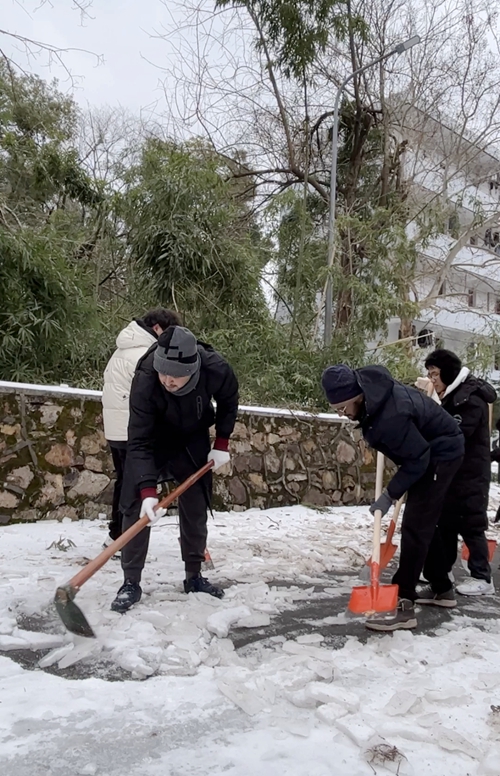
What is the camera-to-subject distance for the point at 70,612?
248 centimetres

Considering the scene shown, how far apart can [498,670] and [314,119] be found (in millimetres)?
11790

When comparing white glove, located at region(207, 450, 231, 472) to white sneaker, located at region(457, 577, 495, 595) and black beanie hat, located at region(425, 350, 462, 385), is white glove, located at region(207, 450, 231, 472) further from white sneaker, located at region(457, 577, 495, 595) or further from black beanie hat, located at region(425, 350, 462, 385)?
white sneaker, located at region(457, 577, 495, 595)

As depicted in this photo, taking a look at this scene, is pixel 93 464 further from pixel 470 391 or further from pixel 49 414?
pixel 470 391

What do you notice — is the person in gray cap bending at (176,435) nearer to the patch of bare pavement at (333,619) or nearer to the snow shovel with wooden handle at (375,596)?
the patch of bare pavement at (333,619)

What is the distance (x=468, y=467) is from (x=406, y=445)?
1.08 metres

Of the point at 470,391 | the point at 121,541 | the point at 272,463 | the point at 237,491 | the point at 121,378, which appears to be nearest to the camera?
Result: the point at 121,541

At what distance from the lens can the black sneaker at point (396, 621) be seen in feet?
9.53

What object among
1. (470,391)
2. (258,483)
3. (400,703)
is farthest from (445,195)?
(400,703)

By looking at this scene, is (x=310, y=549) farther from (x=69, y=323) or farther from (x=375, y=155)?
(x=375, y=155)

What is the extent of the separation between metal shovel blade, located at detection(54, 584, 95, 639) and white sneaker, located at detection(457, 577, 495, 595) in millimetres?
2332

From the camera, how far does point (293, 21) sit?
25.8ft

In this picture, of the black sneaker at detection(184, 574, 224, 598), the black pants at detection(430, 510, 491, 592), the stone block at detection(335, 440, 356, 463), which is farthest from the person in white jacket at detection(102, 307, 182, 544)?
the stone block at detection(335, 440, 356, 463)

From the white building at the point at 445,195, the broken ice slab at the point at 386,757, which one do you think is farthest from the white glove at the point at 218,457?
the white building at the point at 445,195

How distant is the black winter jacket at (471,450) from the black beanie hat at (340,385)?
3.89 feet
